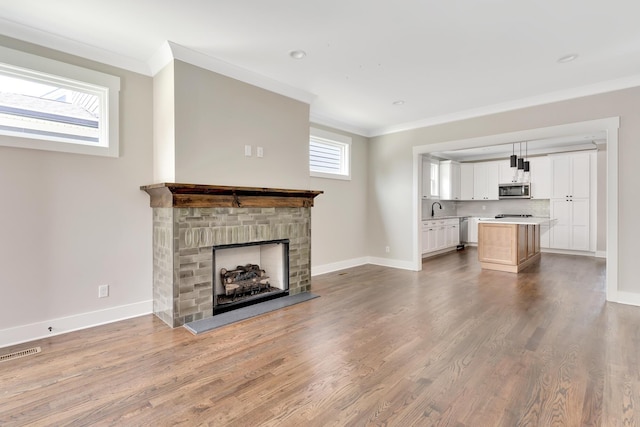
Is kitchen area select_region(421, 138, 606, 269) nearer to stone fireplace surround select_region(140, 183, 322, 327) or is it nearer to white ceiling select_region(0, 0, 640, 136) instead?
white ceiling select_region(0, 0, 640, 136)

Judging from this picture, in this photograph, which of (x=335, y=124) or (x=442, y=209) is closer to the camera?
(x=335, y=124)

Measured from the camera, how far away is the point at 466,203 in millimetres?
9438

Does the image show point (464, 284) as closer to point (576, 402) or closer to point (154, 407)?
point (576, 402)

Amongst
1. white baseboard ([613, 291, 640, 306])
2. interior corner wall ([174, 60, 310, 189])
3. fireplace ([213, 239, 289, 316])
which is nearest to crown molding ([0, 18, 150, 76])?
interior corner wall ([174, 60, 310, 189])

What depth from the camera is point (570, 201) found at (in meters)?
7.39

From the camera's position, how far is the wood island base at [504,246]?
549 cm

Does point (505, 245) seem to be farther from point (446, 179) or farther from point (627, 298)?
point (446, 179)

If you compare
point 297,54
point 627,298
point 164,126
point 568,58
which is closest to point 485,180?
point 627,298

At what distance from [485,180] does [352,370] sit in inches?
319

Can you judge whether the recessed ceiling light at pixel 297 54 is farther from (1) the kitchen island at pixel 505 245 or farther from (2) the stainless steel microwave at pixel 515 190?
(2) the stainless steel microwave at pixel 515 190

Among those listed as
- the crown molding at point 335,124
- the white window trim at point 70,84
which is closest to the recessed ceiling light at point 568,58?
the crown molding at point 335,124

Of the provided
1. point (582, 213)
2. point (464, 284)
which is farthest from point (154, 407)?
point (582, 213)

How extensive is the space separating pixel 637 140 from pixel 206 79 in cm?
509

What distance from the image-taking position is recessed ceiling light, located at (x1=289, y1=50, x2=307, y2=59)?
3178 millimetres
